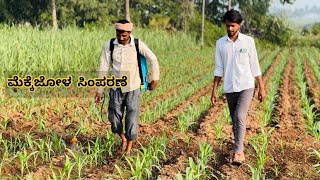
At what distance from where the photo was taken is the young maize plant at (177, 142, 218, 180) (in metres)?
4.42

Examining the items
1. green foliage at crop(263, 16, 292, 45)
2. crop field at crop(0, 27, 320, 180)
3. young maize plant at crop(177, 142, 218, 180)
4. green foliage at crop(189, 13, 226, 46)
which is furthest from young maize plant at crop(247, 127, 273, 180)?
green foliage at crop(263, 16, 292, 45)

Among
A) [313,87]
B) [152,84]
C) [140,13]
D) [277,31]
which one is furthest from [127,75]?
[277,31]

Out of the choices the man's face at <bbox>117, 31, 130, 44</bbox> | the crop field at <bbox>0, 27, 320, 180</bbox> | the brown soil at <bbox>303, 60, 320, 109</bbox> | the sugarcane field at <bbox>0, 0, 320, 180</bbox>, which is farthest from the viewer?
the brown soil at <bbox>303, 60, 320, 109</bbox>

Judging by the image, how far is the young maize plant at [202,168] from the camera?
4.42m

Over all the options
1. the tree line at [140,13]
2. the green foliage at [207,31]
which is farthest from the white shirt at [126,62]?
the green foliage at [207,31]

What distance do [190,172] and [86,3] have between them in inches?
1111

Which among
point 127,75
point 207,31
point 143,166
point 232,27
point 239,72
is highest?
point 232,27

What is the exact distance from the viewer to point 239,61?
208 inches

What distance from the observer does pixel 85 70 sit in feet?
42.2

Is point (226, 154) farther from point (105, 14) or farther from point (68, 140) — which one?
point (105, 14)

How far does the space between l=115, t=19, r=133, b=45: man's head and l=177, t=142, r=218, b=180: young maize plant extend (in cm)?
147

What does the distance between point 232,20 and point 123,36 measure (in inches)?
47.7

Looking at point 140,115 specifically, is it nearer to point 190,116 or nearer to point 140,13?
point 190,116

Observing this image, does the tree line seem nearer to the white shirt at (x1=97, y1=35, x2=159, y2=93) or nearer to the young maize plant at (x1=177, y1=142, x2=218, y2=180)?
the white shirt at (x1=97, y1=35, x2=159, y2=93)
